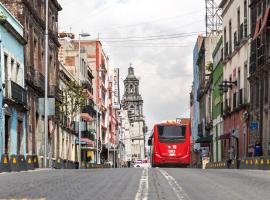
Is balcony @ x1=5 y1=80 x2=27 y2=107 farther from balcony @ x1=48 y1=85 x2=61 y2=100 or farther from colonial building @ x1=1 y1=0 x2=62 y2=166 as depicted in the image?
balcony @ x1=48 y1=85 x2=61 y2=100

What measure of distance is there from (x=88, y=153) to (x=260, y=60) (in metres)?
49.3

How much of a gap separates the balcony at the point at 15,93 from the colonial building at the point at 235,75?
52.0 feet

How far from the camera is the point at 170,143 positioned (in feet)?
172

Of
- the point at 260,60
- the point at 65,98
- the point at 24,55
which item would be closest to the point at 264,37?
the point at 260,60

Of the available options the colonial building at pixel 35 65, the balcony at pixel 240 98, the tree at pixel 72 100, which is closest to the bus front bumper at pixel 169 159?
the balcony at pixel 240 98

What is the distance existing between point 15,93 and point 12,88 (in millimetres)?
808

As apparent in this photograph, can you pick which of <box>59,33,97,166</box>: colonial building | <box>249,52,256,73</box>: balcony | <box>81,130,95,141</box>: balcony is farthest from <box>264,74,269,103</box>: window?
<box>81,130,95,141</box>: balcony

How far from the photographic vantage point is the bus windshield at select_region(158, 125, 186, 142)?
51969 mm

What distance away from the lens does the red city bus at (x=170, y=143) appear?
5203 cm

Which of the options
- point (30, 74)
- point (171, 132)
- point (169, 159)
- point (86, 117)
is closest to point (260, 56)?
point (171, 132)

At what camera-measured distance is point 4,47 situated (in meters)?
41.9

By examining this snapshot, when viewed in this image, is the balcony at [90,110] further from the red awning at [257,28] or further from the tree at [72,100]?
the red awning at [257,28]

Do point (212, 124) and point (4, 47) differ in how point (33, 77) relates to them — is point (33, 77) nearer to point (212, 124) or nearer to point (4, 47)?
point (4, 47)

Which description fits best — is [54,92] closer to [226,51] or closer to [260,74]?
[226,51]
